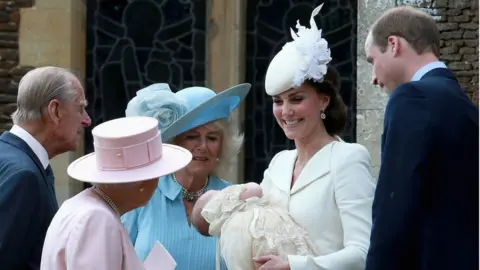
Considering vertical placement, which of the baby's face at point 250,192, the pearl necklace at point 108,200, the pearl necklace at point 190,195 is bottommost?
the pearl necklace at point 190,195

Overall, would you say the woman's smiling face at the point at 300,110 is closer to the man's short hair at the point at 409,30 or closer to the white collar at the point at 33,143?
the man's short hair at the point at 409,30

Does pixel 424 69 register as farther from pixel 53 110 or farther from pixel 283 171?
pixel 53 110

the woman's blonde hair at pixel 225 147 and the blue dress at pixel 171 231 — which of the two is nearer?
the blue dress at pixel 171 231

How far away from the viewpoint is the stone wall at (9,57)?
24.0 ft

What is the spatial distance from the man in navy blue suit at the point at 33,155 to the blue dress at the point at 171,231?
44 centimetres

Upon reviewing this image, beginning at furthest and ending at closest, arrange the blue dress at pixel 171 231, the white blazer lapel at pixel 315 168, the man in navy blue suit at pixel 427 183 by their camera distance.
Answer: the blue dress at pixel 171 231 < the white blazer lapel at pixel 315 168 < the man in navy blue suit at pixel 427 183

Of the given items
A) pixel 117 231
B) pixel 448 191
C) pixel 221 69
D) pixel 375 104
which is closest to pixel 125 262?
pixel 117 231

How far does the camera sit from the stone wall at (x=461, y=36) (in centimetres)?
670

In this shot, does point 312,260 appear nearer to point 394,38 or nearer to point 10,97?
point 394,38

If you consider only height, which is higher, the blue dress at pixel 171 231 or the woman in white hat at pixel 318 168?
the woman in white hat at pixel 318 168

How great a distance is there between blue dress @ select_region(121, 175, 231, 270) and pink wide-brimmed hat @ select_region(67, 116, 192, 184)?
0.95 m

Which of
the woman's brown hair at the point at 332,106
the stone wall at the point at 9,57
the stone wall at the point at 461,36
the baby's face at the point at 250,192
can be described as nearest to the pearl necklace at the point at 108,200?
the baby's face at the point at 250,192

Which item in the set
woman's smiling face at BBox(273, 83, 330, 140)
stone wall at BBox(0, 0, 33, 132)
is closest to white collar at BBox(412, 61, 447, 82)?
woman's smiling face at BBox(273, 83, 330, 140)

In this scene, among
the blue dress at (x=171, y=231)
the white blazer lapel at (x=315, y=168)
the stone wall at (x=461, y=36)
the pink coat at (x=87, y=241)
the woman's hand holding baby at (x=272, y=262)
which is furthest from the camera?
the stone wall at (x=461, y=36)
